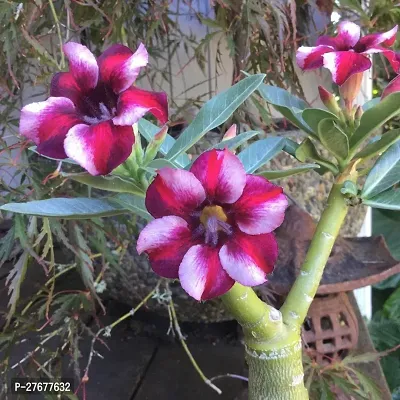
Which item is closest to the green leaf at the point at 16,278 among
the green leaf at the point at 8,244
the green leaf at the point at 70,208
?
the green leaf at the point at 8,244

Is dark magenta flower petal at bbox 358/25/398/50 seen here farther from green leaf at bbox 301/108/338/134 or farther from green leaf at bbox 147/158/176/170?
green leaf at bbox 147/158/176/170

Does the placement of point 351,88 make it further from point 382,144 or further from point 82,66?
point 82,66

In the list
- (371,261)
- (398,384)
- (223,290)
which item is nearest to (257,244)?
(223,290)

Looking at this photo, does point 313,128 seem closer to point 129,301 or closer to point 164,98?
point 164,98

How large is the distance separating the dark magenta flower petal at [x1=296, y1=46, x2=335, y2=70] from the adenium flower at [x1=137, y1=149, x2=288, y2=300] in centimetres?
12

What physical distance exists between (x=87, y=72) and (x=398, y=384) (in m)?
0.99

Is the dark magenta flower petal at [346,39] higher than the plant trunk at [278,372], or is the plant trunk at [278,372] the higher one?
the dark magenta flower petal at [346,39]

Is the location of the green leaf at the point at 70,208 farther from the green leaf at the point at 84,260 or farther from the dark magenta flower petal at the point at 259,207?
the green leaf at the point at 84,260

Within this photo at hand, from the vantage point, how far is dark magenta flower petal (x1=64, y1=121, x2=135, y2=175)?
0.24 m

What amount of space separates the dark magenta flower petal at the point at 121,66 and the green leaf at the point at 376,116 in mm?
145

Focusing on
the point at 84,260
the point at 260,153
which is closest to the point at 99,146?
the point at 260,153

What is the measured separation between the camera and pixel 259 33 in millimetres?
637

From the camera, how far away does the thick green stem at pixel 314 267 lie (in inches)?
13.6

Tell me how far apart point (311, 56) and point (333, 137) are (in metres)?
0.06
